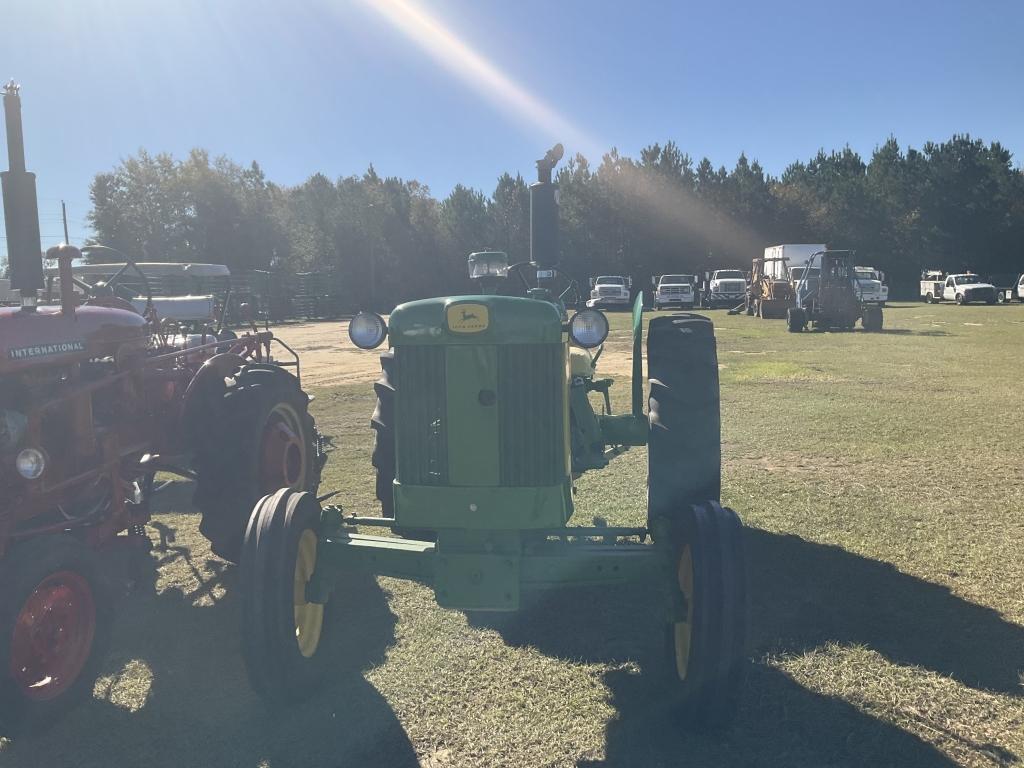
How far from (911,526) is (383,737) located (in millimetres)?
3476

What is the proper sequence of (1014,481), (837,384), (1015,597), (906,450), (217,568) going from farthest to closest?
(837,384) < (906,450) < (1014,481) < (217,568) < (1015,597)

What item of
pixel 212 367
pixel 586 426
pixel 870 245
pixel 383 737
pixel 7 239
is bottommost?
pixel 383 737

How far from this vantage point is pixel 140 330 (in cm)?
425

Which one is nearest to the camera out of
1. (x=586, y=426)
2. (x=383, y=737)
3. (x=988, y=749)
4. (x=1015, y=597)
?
(x=988, y=749)

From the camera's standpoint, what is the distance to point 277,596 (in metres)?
2.85

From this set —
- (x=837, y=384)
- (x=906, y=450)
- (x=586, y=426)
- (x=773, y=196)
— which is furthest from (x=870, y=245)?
(x=586, y=426)

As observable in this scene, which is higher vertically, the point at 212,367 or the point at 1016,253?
the point at 1016,253

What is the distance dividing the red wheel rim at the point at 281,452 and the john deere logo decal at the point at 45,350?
1.01 m

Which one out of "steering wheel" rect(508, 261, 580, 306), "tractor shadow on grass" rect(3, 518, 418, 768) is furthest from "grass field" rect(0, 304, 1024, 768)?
"steering wheel" rect(508, 261, 580, 306)

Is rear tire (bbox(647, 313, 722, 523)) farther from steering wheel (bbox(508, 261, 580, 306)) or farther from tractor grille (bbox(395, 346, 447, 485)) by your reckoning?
tractor grille (bbox(395, 346, 447, 485))

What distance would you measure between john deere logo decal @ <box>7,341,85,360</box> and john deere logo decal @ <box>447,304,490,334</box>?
186cm

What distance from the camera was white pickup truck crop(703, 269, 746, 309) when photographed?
35.4 metres

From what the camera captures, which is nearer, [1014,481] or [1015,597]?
[1015,597]

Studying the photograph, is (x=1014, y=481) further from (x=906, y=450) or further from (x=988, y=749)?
(x=988, y=749)
